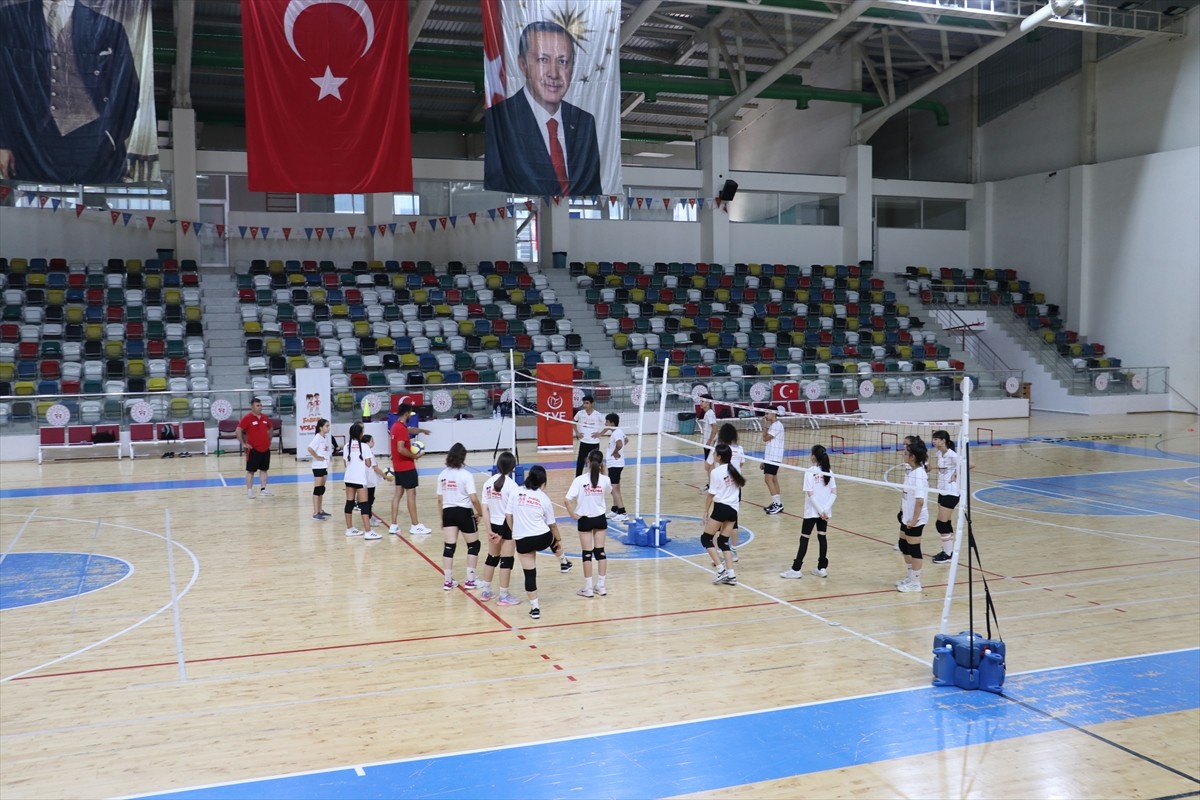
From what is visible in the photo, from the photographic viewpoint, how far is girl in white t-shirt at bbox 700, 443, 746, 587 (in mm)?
10023

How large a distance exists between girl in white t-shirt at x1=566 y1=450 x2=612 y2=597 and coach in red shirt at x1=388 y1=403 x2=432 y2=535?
337cm

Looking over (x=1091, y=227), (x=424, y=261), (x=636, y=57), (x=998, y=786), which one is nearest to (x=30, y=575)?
(x=998, y=786)

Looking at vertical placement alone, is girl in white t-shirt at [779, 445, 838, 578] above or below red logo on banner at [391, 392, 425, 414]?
below

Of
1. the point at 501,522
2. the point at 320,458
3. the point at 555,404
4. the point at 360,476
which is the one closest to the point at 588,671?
the point at 501,522

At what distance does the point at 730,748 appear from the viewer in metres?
6.38

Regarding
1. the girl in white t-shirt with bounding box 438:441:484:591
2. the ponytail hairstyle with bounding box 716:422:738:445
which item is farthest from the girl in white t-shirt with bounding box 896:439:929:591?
the girl in white t-shirt with bounding box 438:441:484:591

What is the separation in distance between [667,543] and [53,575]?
Answer: 7.28m

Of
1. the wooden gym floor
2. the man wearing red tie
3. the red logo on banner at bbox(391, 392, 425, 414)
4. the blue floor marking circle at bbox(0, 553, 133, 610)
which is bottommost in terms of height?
the wooden gym floor

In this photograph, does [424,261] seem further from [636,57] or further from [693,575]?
[693,575]

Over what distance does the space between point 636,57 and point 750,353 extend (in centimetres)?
1212

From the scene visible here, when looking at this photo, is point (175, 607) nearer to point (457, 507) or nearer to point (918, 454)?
point (457, 507)

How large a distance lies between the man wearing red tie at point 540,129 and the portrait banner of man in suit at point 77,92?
7.52m

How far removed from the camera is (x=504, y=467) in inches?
355

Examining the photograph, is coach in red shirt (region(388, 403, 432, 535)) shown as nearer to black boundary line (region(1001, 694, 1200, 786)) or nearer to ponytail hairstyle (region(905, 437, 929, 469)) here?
ponytail hairstyle (region(905, 437, 929, 469))
